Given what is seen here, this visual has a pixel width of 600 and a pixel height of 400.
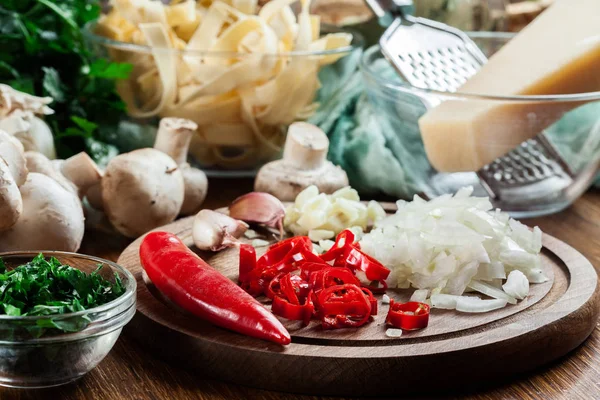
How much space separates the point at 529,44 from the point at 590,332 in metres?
0.80

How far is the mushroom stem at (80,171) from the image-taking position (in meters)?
1.71

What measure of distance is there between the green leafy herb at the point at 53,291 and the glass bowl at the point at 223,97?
88 cm

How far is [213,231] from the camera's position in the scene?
5.04ft

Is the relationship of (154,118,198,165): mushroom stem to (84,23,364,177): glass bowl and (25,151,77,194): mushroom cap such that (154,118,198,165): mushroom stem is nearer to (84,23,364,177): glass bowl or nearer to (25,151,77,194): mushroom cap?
(84,23,364,177): glass bowl

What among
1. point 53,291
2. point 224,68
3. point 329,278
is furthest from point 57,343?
point 224,68

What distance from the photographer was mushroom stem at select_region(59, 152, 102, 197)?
67.4 inches

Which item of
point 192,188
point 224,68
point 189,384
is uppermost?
point 224,68

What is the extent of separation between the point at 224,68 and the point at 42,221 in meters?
0.68

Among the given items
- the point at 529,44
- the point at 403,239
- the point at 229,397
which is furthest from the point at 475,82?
the point at 229,397

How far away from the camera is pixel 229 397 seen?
1.14 meters

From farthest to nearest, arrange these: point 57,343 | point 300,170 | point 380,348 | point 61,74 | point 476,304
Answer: point 61,74, point 300,170, point 476,304, point 380,348, point 57,343

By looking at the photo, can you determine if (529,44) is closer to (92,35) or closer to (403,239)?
(403,239)

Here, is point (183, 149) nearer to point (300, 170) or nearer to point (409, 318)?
point (300, 170)

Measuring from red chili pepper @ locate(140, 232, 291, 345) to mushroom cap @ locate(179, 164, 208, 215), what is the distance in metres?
0.46
